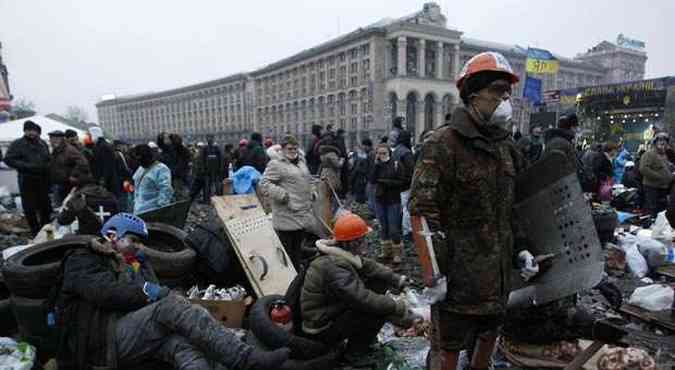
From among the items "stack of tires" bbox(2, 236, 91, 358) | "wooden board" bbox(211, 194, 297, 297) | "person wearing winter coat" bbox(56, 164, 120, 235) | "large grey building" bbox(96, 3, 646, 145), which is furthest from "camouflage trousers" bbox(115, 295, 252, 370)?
"large grey building" bbox(96, 3, 646, 145)

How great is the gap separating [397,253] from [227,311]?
318 centimetres

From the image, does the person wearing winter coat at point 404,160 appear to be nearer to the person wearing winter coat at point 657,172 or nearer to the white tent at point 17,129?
the person wearing winter coat at point 657,172

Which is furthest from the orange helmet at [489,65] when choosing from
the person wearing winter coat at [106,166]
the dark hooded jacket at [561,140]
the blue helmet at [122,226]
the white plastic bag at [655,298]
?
the person wearing winter coat at [106,166]

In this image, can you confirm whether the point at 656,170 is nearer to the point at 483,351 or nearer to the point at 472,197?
the point at 483,351

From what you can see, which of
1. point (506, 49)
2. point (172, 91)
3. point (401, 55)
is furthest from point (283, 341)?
point (172, 91)

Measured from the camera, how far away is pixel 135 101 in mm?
126188

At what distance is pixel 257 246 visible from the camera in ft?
14.4

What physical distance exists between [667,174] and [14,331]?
31.7 feet

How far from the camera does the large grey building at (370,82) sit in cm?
6047

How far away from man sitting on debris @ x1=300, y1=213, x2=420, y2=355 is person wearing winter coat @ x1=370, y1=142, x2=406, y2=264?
3110 millimetres

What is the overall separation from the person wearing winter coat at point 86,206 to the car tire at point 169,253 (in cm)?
60

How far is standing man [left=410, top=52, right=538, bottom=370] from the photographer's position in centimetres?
209

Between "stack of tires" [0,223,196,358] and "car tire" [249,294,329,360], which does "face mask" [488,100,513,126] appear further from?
"stack of tires" [0,223,196,358]

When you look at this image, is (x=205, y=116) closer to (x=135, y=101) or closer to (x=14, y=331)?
(x=135, y=101)
